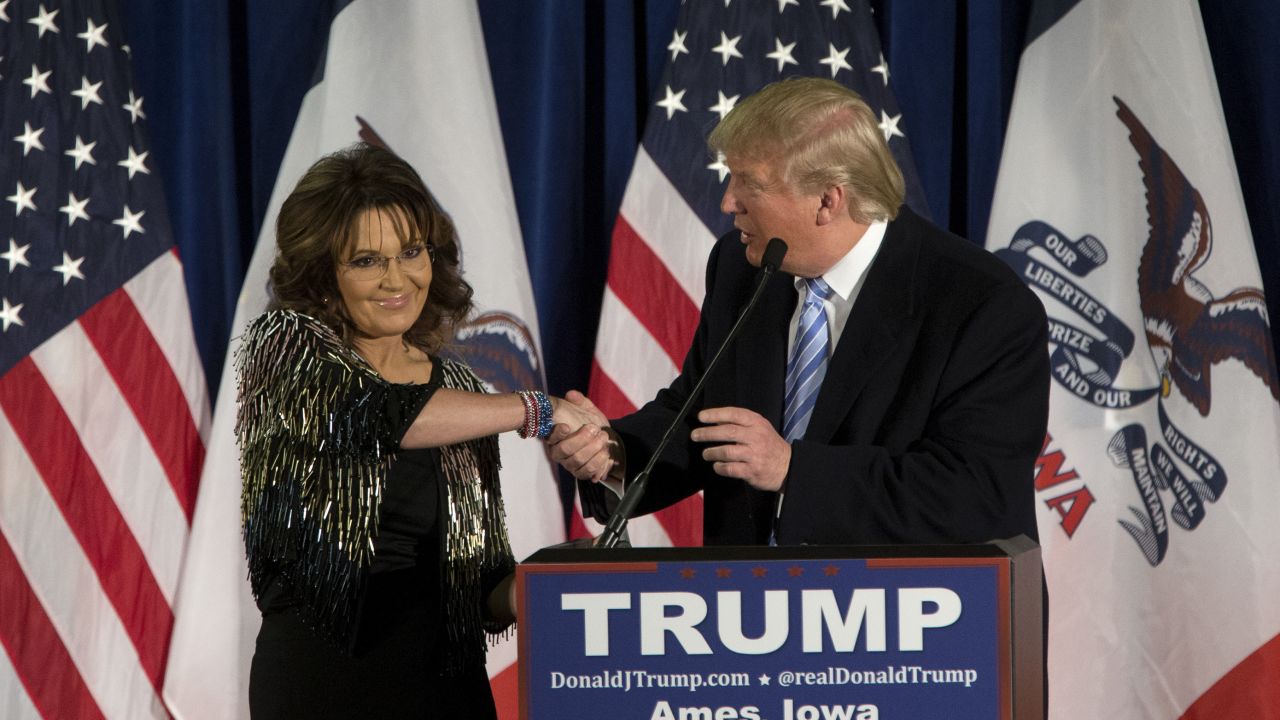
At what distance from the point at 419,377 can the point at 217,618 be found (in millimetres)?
1326

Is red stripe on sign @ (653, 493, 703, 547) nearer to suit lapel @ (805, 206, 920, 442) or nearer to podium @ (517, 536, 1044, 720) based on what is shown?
suit lapel @ (805, 206, 920, 442)

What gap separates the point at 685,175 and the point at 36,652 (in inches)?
77.8

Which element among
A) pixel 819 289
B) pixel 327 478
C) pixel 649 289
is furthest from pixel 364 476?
pixel 649 289

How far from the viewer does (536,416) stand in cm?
199

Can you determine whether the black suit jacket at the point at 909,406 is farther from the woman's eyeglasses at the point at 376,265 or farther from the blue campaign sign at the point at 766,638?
the woman's eyeglasses at the point at 376,265

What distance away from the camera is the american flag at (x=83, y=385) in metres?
3.14

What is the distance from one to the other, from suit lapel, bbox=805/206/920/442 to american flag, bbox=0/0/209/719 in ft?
6.48

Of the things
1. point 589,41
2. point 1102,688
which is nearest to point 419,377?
point 589,41

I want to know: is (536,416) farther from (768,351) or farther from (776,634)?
(776,634)

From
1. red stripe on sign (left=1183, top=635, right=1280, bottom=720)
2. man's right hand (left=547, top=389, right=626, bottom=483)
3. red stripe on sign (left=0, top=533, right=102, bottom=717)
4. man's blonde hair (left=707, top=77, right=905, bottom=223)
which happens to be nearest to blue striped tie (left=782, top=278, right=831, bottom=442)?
man's blonde hair (left=707, top=77, right=905, bottom=223)

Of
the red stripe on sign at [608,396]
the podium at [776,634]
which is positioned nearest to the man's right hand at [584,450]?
the podium at [776,634]

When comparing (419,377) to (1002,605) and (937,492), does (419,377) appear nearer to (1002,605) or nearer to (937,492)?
(937,492)

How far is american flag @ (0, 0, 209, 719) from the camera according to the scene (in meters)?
3.14

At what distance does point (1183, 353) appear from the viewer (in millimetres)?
3123
